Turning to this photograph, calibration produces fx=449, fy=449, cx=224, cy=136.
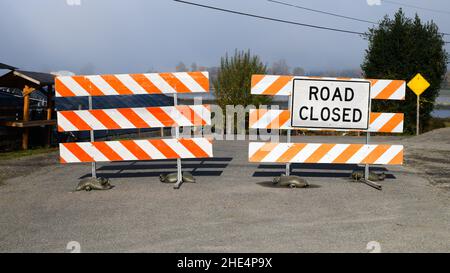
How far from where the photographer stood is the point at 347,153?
8422mm

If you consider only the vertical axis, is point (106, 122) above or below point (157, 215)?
→ above

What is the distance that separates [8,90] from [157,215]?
63.8 ft

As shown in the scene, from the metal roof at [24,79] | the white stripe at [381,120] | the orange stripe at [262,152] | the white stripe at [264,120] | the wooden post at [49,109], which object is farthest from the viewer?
the wooden post at [49,109]

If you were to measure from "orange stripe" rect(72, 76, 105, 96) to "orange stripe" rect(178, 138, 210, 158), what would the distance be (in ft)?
5.90

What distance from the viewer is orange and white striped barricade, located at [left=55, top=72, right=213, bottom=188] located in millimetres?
8375

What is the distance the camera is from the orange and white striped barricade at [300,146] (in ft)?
27.2

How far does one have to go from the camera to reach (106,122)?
840cm

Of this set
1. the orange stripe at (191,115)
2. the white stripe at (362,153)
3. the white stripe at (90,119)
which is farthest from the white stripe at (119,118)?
the white stripe at (362,153)

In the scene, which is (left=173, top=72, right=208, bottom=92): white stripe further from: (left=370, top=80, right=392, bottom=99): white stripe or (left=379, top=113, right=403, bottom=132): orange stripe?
(left=379, top=113, right=403, bottom=132): orange stripe

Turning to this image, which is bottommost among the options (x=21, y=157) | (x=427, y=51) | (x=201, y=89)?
(x=21, y=157)

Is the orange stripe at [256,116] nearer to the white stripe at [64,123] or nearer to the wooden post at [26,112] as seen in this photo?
the white stripe at [64,123]
